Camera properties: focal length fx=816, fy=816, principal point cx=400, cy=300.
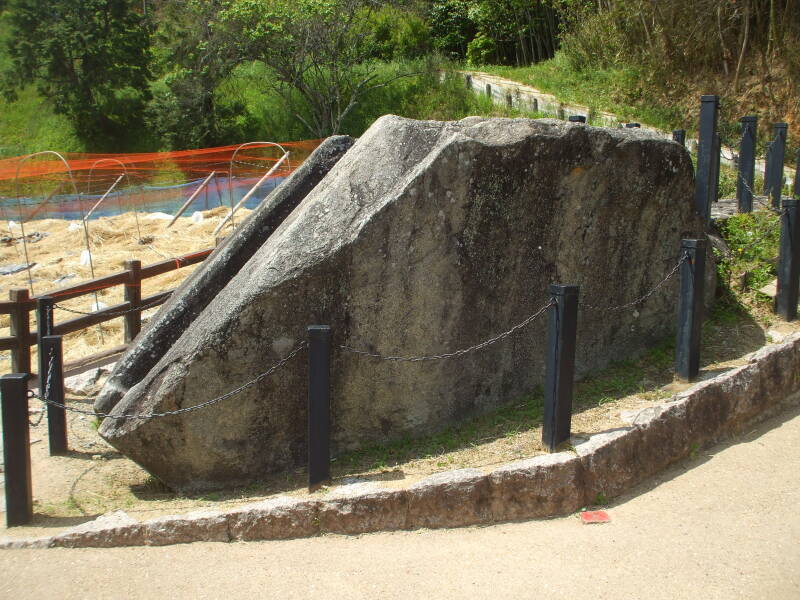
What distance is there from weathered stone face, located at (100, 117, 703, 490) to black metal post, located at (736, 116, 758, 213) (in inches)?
123

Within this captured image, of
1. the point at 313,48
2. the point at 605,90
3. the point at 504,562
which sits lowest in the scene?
the point at 504,562

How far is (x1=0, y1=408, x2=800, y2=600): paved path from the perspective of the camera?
396cm

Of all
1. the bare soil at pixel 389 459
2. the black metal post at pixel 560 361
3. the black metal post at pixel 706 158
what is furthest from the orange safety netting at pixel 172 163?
the black metal post at pixel 560 361

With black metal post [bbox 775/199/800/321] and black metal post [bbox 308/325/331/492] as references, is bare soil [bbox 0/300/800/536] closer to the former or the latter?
black metal post [bbox 308/325/331/492]

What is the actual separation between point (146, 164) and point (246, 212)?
4.98 metres

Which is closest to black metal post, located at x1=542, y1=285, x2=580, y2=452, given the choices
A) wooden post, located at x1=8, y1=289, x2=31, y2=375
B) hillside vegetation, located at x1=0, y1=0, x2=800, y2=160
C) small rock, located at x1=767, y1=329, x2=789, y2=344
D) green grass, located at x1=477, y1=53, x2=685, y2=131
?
small rock, located at x1=767, y1=329, x2=789, y2=344

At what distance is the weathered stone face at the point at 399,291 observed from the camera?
493 centimetres

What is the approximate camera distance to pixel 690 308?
5.59m

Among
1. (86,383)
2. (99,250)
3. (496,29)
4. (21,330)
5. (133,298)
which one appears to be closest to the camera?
(86,383)

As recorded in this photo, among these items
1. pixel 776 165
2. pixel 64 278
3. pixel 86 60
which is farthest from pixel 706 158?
pixel 86 60

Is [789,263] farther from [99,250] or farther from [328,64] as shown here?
[328,64]

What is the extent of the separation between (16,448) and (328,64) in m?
18.2

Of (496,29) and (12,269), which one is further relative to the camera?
(496,29)

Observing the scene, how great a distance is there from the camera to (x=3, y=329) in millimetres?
10898
